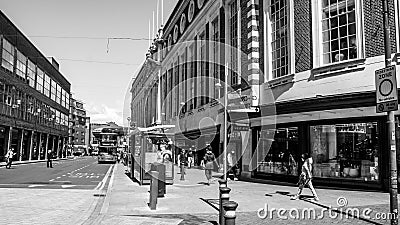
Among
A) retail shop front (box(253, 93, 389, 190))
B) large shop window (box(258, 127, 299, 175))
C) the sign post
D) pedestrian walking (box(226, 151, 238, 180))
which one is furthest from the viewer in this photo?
pedestrian walking (box(226, 151, 238, 180))

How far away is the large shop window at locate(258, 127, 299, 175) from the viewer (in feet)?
68.9

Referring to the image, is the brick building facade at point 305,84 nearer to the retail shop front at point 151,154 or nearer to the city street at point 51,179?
the retail shop front at point 151,154

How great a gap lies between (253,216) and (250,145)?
1373cm

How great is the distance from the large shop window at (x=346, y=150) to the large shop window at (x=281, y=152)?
1285 millimetres

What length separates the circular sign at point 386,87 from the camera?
29.0 feet

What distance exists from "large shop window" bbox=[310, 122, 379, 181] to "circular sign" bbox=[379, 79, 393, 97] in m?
8.68

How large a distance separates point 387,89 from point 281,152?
13290 millimetres

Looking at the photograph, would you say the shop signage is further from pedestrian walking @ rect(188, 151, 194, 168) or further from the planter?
pedestrian walking @ rect(188, 151, 194, 168)

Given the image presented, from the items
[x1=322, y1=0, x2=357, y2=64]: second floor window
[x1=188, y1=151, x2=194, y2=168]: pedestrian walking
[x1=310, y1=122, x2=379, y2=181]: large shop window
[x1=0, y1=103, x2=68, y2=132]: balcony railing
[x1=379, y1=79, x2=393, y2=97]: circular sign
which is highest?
[x1=322, y1=0, x2=357, y2=64]: second floor window

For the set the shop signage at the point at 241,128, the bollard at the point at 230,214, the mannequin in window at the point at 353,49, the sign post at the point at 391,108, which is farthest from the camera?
the shop signage at the point at 241,128

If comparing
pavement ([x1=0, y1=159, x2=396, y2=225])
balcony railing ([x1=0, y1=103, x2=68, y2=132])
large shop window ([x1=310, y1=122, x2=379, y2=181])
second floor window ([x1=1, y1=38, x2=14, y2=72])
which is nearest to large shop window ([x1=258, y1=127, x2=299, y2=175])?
large shop window ([x1=310, y1=122, x2=379, y2=181])

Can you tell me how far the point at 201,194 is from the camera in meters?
16.1

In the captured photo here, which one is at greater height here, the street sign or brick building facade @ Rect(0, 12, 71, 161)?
brick building facade @ Rect(0, 12, 71, 161)

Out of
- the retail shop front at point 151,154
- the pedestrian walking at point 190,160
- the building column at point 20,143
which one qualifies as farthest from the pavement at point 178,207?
the building column at point 20,143
